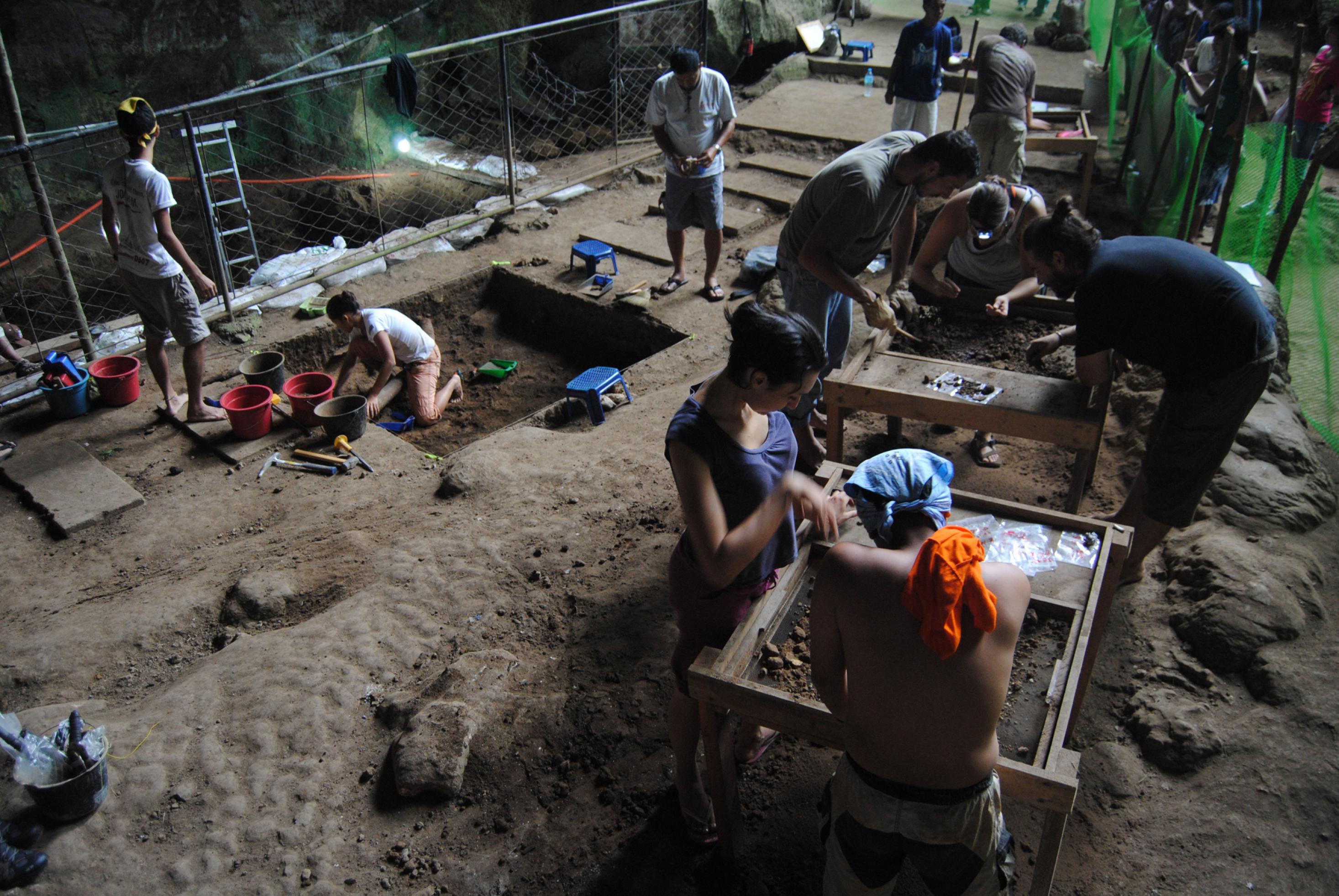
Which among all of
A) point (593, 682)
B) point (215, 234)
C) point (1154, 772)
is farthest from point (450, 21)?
point (1154, 772)

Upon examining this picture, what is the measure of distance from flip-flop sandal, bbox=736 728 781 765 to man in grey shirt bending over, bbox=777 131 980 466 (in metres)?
1.80

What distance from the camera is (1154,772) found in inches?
130

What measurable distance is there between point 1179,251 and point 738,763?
2553mm

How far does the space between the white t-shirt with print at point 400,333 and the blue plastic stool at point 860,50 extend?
7958mm

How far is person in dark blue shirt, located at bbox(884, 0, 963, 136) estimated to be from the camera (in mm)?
7484

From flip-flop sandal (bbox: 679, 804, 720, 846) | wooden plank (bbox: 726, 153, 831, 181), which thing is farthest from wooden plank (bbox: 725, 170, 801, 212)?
flip-flop sandal (bbox: 679, 804, 720, 846)

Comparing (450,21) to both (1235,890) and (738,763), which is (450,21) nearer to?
(738,763)

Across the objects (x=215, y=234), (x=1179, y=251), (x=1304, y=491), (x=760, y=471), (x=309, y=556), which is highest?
(x=1179, y=251)

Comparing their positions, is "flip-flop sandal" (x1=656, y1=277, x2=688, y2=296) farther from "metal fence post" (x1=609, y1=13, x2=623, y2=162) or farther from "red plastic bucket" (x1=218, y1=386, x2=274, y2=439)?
"red plastic bucket" (x1=218, y1=386, x2=274, y2=439)

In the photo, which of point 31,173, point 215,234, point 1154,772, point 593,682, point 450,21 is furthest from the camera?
point 450,21

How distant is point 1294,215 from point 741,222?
14.0 ft

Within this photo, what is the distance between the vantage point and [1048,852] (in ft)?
7.71

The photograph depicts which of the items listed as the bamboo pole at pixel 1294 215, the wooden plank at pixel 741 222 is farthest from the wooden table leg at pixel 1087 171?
the wooden plank at pixel 741 222

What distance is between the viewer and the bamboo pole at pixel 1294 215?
484 cm
